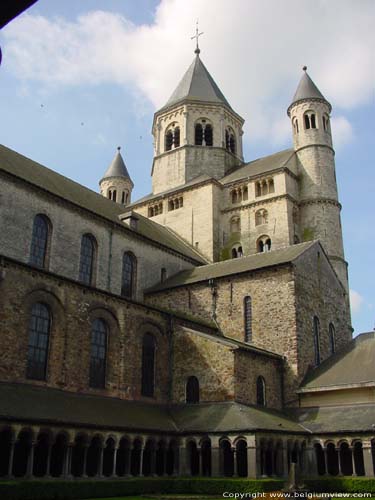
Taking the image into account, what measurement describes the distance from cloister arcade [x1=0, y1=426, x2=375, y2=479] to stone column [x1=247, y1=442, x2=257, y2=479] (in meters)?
0.04

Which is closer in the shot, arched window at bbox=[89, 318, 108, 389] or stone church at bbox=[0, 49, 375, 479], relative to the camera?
stone church at bbox=[0, 49, 375, 479]

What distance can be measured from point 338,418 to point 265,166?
27026mm

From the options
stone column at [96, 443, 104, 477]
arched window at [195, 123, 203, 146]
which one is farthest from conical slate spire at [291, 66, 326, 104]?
stone column at [96, 443, 104, 477]

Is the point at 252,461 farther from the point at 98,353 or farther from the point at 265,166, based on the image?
the point at 265,166

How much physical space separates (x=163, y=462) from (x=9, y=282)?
11185 millimetres

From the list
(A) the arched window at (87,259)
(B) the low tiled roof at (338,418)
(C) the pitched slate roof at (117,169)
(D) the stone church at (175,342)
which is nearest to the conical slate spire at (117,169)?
(C) the pitched slate roof at (117,169)

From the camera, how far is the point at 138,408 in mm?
25875

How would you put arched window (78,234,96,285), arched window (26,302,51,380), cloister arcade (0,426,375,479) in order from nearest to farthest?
cloister arcade (0,426,375,479), arched window (26,302,51,380), arched window (78,234,96,285)

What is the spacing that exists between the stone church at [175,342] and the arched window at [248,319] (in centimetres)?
7

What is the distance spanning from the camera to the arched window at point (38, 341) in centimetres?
2264

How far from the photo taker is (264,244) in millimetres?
45125

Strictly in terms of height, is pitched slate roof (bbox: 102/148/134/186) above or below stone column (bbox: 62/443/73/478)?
above

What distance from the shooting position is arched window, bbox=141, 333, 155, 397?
1104 inches

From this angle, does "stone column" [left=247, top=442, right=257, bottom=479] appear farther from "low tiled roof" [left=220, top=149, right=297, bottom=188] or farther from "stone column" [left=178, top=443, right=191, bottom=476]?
"low tiled roof" [left=220, top=149, right=297, bottom=188]
